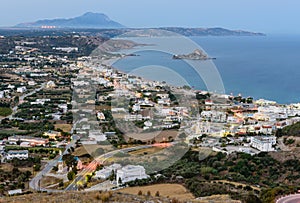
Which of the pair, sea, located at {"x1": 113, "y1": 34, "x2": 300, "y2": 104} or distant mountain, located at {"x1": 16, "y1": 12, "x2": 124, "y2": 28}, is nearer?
sea, located at {"x1": 113, "y1": 34, "x2": 300, "y2": 104}

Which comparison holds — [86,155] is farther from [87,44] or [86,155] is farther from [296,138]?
[87,44]

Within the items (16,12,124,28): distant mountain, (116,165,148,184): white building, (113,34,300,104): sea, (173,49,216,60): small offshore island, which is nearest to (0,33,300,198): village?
(116,165,148,184): white building

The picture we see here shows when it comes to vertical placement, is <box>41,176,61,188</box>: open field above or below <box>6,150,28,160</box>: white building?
above

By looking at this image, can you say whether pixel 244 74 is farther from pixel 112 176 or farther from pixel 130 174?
pixel 130 174

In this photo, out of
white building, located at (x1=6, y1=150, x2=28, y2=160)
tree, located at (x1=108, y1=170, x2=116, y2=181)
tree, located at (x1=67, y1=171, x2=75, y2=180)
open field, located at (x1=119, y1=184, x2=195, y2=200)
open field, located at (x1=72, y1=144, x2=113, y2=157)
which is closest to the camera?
open field, located at (x1=119, y1=184, x2=195, y2=200)

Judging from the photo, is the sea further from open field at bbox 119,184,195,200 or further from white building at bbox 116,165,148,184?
open field at bbox 119,184,195,200

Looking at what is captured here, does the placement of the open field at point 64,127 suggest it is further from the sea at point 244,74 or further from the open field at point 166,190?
the sea at point 244,74

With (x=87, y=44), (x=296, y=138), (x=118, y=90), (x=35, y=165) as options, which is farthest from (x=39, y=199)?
(x=87, y=44)
